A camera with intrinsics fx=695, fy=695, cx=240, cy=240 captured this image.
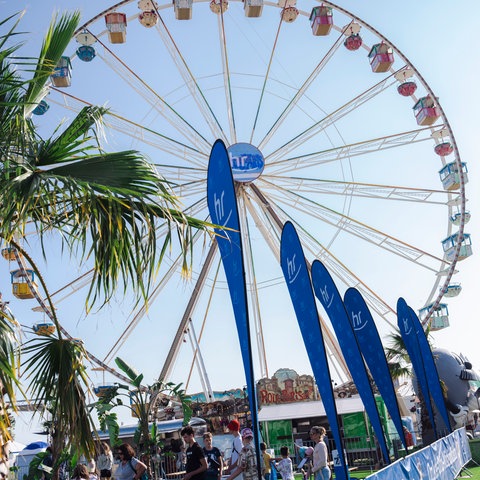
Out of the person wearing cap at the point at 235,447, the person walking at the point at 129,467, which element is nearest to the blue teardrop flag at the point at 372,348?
the person wearing cap at the point at 235,447

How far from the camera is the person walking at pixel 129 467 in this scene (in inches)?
291

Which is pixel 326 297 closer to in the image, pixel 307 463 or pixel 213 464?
pixel 307 463

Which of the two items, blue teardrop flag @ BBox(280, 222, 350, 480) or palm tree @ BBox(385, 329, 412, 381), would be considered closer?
blue teardrop flag @ BBox(280, 222, 350, 480)

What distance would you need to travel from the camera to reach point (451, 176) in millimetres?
21781

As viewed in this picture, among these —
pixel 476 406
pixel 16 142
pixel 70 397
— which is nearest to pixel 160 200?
pixel 16 142

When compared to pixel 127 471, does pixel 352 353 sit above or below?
above

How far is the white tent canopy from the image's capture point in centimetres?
2019

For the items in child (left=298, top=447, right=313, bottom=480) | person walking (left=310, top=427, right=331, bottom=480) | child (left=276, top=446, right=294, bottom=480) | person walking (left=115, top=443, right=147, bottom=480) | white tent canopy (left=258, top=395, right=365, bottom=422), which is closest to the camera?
person walking (left=115, top=443, right=147, bottom=480)

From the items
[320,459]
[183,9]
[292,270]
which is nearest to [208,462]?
[320,459]

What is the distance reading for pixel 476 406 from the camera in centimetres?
2358

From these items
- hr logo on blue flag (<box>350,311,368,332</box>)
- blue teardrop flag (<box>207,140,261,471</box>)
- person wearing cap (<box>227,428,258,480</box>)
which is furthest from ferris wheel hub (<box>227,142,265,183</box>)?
person wearing cap (<box>227,428,258,480</box>)

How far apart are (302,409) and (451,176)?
860 centimetres

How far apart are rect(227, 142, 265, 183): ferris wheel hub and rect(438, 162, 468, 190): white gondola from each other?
6.32 m

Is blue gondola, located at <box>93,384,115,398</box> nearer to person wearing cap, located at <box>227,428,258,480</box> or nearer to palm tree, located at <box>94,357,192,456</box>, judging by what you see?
palm tree, located at <box>94,357,192,456</box>
